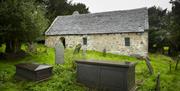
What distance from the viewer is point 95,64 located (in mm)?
8227

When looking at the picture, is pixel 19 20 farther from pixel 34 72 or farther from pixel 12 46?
pixel 34 72

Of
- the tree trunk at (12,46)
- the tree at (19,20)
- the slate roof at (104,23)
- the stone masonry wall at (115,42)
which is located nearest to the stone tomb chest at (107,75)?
the tree at (19,20)

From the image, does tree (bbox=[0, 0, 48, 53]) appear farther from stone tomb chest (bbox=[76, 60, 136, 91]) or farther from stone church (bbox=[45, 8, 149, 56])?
stone church (bbox=[45, 8, 149, 56])

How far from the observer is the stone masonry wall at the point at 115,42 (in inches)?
785

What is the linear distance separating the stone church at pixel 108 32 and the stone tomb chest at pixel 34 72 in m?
13.2

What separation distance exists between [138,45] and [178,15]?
5568 mm

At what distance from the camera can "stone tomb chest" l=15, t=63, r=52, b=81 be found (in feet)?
29.1

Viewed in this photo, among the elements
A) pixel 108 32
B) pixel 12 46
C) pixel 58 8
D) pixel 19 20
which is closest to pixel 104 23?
pixel 108 32

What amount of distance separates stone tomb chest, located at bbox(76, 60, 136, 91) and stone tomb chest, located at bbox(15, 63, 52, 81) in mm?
1920

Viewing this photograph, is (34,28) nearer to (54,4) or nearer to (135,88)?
(135,88)

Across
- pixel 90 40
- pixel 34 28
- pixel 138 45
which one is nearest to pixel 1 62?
pixel 34 28

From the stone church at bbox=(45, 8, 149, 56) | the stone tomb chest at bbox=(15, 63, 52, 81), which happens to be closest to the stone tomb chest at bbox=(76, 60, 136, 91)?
the stone tomb chest at bbox=(15, 63, 52, 81)

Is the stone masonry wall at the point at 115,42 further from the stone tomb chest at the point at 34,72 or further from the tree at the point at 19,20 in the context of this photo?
the stone tomb chest at the point at 34,72

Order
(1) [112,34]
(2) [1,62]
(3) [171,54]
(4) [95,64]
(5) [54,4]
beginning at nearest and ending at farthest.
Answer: (4) [95,64]
(2) [1,62]
(1) [112,34]
(3) [171,54]
(5) [54,4]
